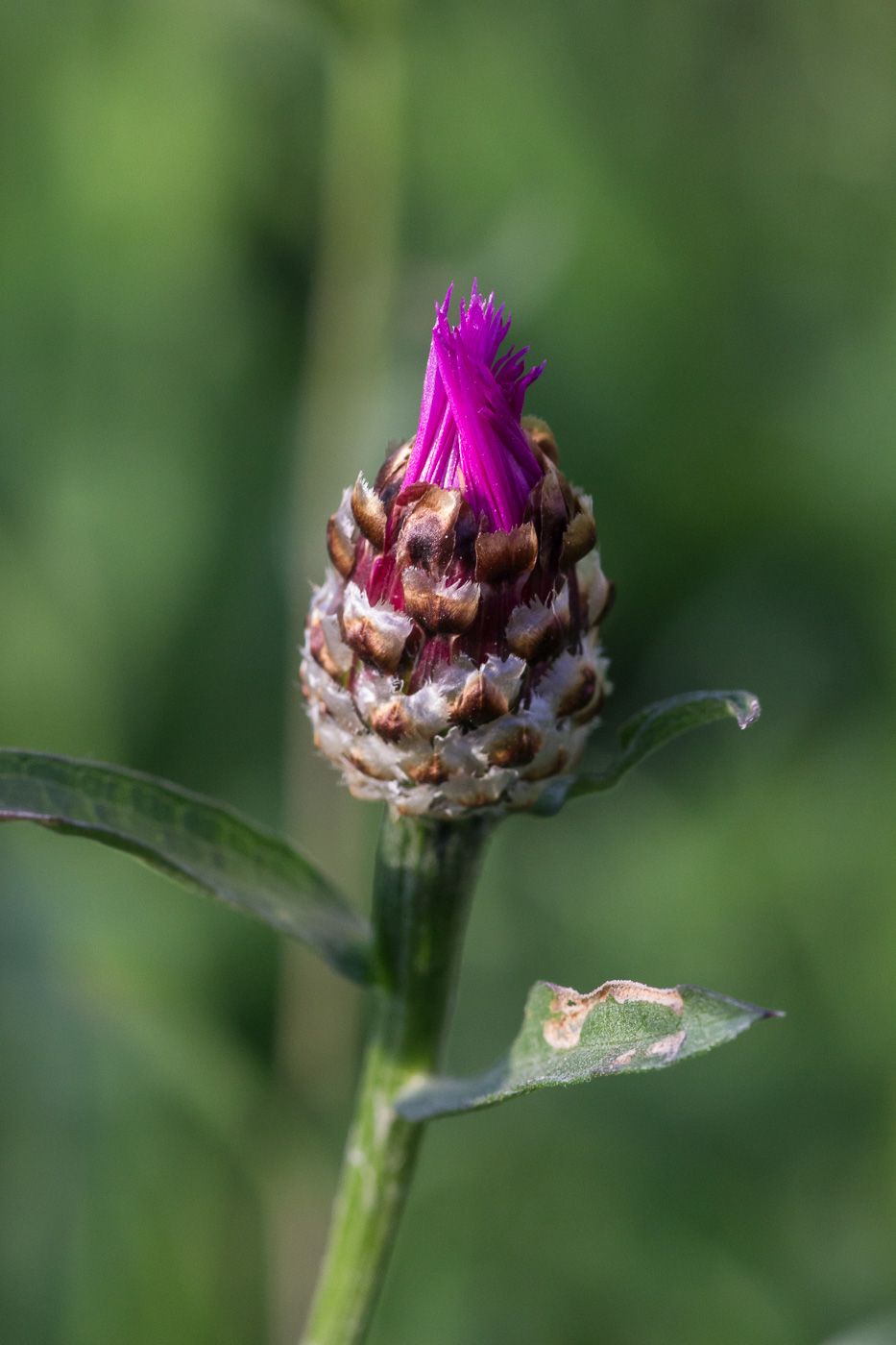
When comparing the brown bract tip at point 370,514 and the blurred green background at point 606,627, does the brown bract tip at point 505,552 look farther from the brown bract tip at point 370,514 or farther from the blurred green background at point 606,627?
the blurred green background at point 606,627

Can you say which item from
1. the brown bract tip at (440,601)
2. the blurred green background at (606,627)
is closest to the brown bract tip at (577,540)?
the brown bract tip at (440,601)

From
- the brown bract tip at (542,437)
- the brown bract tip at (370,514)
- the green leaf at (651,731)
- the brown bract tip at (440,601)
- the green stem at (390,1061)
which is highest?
the brown bract tip at (542,437)

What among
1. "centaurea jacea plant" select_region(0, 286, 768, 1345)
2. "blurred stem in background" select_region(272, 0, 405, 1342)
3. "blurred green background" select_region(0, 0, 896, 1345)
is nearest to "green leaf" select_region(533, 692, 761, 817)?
"centaurea jacea plant" select_region(0, 286, 768, 1345)

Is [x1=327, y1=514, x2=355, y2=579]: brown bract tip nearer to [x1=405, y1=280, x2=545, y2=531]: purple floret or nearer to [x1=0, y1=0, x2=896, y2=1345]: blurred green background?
[x1=405, y1=280, x2=545, y2=531]: purple floret

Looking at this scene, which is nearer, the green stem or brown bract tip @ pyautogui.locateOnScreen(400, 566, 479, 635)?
brown bract tip @ pyautogui.locateOnScreen(400, 566, 479, 635)

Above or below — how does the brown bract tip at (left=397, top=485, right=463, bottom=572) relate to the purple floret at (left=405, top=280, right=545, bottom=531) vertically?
below

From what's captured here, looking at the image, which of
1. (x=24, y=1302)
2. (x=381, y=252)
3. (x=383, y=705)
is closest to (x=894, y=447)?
(x=381, y=252)

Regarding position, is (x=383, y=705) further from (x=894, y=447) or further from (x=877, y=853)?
(x=894, y=447)
